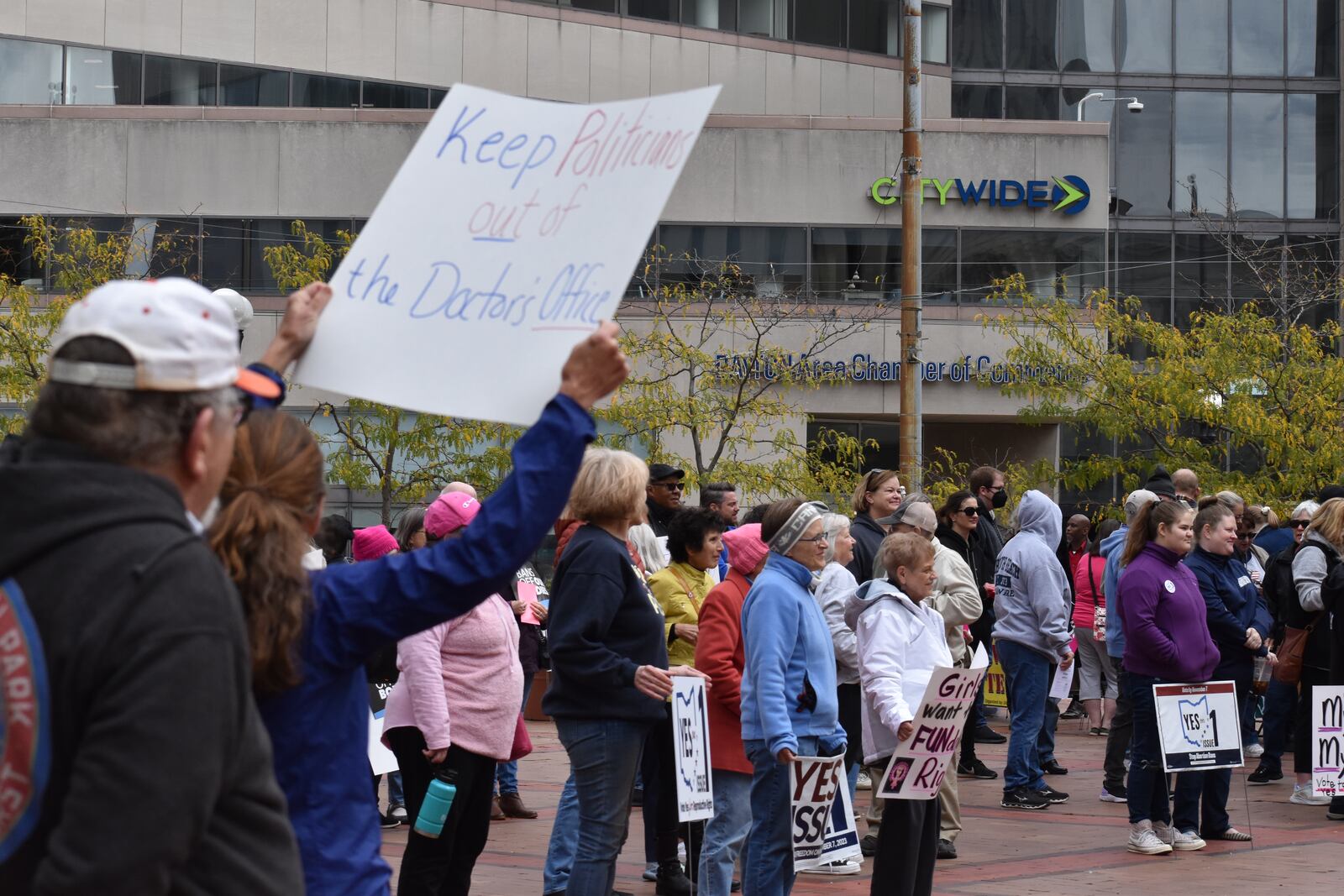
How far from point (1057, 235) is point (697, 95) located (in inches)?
1388

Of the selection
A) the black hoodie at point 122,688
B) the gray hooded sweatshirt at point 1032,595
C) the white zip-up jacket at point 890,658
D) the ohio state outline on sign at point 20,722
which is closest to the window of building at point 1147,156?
the gray hooded sweatshirt at point 1032,595

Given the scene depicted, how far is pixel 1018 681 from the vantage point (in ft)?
38.5

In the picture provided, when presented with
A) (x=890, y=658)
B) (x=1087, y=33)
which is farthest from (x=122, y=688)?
(x=1087, y=33)

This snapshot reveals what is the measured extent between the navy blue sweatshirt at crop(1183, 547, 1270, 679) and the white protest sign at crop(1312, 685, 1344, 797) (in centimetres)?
50

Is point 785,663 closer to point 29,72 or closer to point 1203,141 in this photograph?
point 29,72

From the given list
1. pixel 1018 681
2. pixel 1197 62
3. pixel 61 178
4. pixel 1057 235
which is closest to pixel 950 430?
pixel 1057 235

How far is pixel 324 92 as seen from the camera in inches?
1532

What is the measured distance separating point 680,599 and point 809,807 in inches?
85.9

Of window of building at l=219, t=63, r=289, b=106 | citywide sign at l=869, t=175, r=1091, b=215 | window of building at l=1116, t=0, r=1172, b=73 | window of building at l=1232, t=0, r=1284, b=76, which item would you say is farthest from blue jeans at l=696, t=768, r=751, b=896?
window of building at l=1232, t=0, r=1284, b=76

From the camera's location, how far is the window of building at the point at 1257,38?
45.5m

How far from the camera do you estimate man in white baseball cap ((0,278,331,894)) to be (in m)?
2.00

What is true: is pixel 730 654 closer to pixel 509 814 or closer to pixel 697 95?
pixel 509 814

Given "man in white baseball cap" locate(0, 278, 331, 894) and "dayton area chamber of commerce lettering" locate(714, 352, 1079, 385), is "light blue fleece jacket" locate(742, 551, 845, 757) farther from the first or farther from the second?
"dayton area chamber of commerce lettering" locate(714, 352, 1079, 385)

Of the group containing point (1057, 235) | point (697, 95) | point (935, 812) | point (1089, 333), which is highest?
point (1057, 235)
